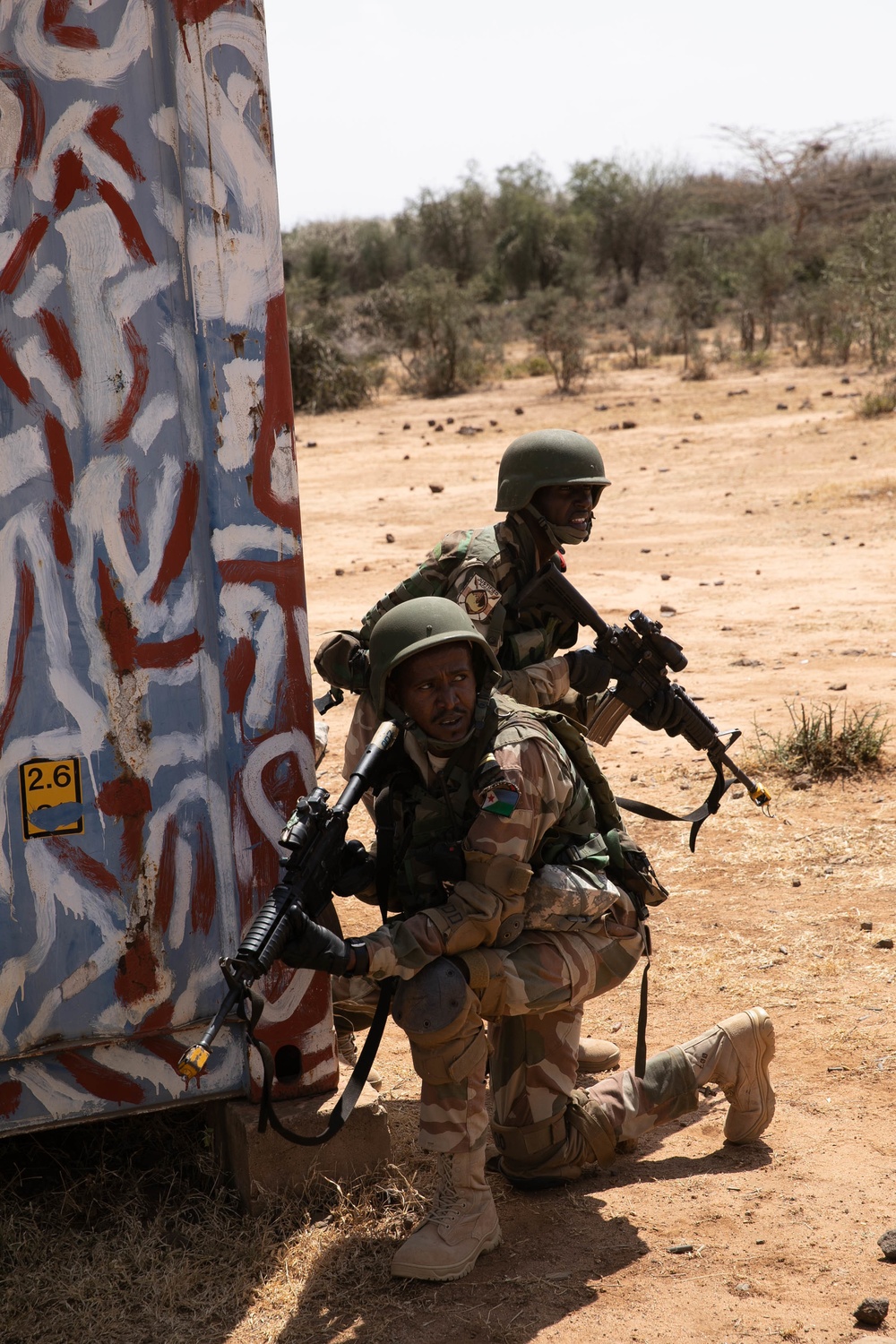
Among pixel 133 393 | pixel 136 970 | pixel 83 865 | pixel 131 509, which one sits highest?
pixel 133 393

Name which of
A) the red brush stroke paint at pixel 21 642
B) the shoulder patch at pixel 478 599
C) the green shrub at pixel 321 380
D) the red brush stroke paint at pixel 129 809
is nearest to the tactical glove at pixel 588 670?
the shoulder patch at pixel 478 599

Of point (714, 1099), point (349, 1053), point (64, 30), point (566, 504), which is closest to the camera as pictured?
point (64, 30)

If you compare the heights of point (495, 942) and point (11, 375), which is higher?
point (11, 375)

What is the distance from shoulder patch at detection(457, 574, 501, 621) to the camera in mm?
3961

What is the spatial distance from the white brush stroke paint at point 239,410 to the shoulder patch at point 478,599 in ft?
3.49

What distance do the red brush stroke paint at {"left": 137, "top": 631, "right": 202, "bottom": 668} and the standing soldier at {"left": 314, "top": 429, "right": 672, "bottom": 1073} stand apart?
0.96 meters

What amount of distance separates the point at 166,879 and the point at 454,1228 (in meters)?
0.99

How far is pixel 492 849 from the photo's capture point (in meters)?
2.94

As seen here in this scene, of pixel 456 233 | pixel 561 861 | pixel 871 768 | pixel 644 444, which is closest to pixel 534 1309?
pixel 561 861

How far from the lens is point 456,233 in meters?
34.7

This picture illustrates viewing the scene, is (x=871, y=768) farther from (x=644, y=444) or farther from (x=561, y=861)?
(x=644, y=444)

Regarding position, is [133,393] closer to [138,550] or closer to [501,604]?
[138,550]

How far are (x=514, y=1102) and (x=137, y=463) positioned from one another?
5.65ft

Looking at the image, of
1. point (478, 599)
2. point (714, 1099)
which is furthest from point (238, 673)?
point (714, 1099)
